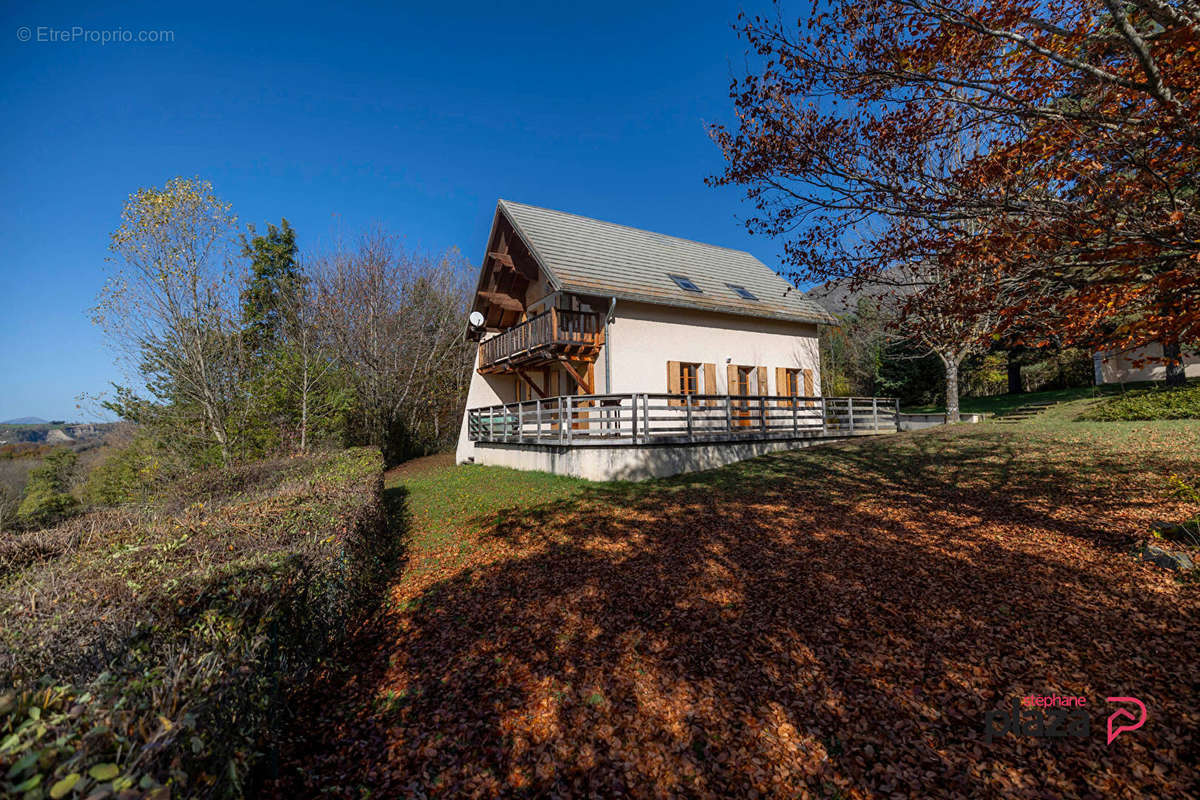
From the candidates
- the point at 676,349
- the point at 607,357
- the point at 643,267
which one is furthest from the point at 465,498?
the point at 643,267

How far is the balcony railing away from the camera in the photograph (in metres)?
12.7

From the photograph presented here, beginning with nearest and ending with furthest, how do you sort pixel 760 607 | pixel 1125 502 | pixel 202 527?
pixel 202 527
pixel 760 607
pixel 1125 502

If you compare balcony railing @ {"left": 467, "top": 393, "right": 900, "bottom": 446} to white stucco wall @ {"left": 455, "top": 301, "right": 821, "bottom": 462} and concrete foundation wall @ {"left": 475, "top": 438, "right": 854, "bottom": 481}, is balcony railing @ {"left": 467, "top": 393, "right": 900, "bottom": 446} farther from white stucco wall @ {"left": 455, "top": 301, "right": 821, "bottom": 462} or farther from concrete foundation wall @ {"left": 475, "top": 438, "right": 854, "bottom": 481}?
white stucco wall @ {"left": 455, "top": 301, "right": 821, "bottom": 462}

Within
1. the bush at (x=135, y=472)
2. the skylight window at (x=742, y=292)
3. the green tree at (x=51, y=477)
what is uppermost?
the skylight window at (x=742, y=292)

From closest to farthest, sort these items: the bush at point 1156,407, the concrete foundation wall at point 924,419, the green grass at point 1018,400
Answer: the bush at point 1156,407
the concrete foundation wall at point 924,419
the green grass at point 1018,400

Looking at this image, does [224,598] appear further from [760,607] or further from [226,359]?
[226,359]

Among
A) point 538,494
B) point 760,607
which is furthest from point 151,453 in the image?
point 760,607

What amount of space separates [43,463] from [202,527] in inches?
1597

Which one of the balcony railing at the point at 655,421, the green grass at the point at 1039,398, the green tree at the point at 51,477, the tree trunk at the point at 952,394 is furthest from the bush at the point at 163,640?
the green tree at the point at 51,477

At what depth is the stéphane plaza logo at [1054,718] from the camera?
2.96 metres

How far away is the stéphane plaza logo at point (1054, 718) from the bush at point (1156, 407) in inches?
646

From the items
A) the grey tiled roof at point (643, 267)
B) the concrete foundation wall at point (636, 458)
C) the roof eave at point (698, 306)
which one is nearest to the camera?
the concrete foundation wall at point (636, 458)

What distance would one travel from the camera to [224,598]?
293cm

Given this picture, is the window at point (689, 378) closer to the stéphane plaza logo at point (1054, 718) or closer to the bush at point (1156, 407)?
the bush at point (1156, 407)
